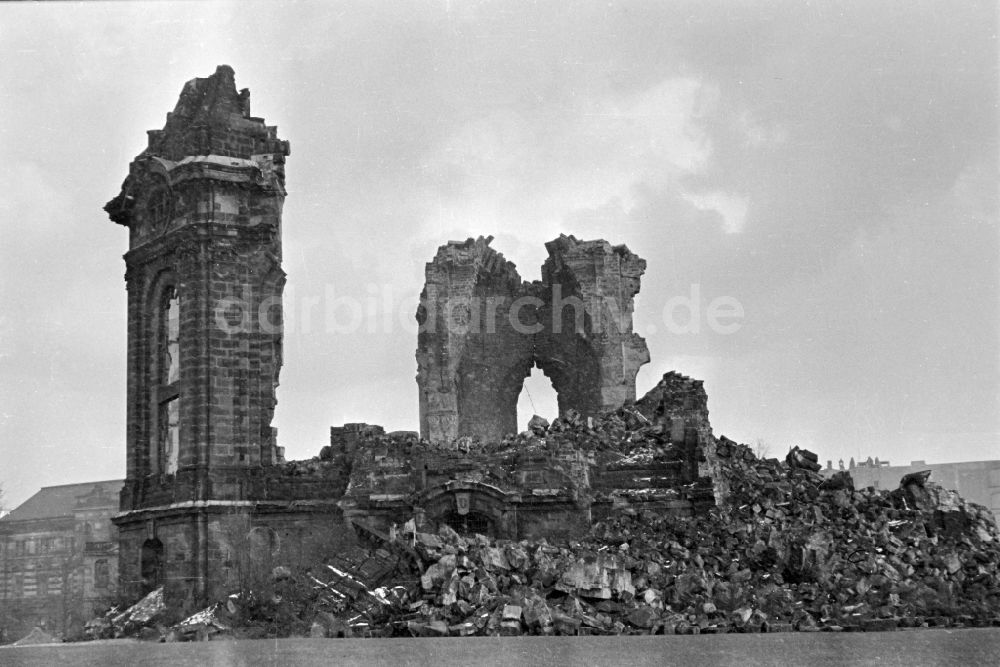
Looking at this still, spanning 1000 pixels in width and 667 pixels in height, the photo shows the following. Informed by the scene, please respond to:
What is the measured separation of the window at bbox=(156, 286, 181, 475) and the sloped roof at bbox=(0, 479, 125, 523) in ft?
100

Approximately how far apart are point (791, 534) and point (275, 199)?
449 inches

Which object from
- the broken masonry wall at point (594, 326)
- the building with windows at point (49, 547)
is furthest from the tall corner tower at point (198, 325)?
the building with windows at point (49, 547)

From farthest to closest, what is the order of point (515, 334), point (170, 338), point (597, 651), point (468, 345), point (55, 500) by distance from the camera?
point (55, 500)
point (515, 334)
point (468, 345)
point (170, 338)
point (597, 651)

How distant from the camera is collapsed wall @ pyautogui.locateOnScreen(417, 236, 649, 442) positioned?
101 ft

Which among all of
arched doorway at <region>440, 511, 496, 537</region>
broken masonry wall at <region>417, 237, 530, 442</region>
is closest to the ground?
arched doorway at <region>440, 511, 496, 537</region>

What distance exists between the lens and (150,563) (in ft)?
79.4

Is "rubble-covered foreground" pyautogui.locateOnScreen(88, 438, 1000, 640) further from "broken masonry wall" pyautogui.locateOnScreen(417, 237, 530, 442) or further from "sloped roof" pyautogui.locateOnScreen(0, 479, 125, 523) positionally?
"sloped roof" pyautogui.locateOnScreen(0, 479, 125, 523)

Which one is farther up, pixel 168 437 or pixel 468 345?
pixel 468 345

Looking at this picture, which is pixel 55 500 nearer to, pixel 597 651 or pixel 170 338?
pixel 170 338

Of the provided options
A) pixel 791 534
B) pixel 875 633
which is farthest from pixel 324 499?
pixel 875 633

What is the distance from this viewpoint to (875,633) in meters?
17.7

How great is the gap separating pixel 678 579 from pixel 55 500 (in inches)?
1792

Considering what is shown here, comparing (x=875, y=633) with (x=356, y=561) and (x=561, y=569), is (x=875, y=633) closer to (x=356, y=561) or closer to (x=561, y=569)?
(x=561, y=569)

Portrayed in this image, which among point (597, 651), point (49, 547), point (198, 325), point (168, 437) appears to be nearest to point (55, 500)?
point (49, 547)
